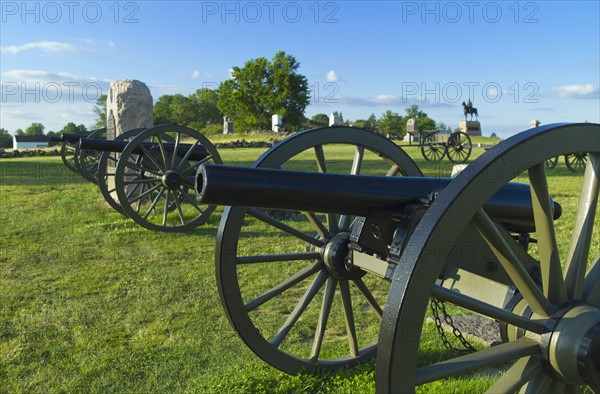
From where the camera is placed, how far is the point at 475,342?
12.7ft

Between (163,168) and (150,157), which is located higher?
(150,157)

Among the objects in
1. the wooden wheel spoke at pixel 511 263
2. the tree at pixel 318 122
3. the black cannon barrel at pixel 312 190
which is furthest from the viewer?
the tree at pixel 318 122

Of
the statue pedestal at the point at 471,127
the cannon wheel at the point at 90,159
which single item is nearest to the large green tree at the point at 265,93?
the statue pedestal at the point at 471,127

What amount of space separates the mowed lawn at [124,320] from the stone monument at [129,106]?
2663 millimetres

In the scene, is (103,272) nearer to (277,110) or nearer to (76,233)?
(76,233)

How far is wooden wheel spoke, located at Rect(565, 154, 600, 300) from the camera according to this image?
2.37 m

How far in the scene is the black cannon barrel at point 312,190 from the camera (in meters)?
2.21

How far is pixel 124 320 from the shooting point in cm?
446

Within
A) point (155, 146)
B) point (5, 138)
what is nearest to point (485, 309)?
point (155, 146)

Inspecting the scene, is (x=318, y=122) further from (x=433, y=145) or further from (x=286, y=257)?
(x=286, y=257)

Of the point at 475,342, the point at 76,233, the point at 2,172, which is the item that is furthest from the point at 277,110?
the point at 475,342

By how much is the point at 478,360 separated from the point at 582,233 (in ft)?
2.61

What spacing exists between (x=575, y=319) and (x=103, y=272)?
483cm

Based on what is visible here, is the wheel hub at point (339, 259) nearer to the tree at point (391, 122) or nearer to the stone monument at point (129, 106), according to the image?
the stone monument at point (129, 106)
